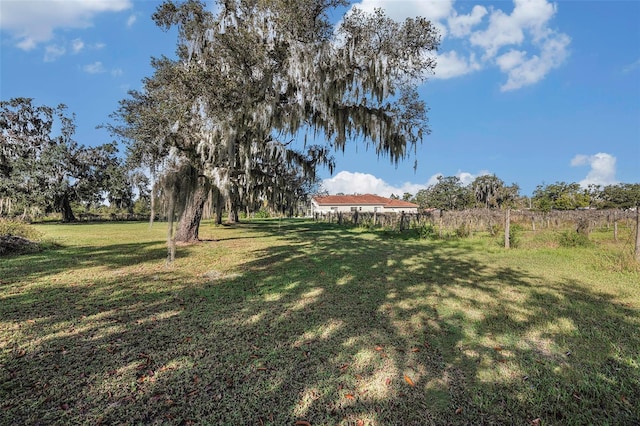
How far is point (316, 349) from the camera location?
288 cm

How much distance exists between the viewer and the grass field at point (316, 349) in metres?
2.05

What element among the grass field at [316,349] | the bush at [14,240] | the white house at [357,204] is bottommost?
the grass field at [316,349]

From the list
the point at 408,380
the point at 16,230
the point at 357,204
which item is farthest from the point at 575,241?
the point at 357,204

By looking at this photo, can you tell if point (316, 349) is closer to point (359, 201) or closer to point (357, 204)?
point (357, 204)

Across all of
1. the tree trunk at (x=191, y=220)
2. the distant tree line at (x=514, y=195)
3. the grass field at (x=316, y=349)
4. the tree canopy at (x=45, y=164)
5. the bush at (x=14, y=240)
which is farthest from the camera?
the distant tree line at (x=514, y=195)

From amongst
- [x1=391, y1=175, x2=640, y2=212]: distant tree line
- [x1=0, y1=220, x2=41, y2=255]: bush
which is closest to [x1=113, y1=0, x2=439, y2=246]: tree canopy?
[x1=0, y1=220, x2=41, y2=255]: bush

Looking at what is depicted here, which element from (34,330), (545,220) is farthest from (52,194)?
(545,220)

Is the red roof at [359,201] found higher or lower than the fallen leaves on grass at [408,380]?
higher

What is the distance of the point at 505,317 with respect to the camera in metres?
3.78

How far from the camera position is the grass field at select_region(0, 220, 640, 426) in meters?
2.05

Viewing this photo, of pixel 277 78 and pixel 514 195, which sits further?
pixel 514 195

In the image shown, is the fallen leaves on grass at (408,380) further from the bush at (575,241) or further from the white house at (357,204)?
the white house at (357,204)

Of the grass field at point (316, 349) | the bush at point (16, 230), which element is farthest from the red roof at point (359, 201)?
the grass field at point (316, 349)

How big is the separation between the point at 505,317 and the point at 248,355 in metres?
3.13
